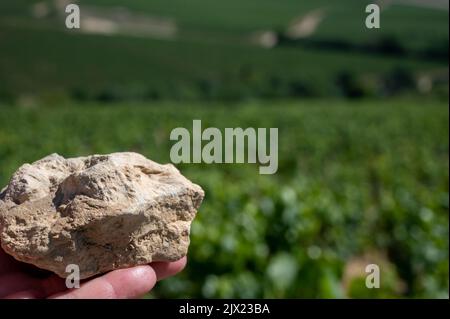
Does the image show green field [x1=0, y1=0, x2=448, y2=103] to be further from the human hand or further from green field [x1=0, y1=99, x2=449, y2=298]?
the human hand

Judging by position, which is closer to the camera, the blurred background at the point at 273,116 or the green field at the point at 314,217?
the green field at the point at 314,217

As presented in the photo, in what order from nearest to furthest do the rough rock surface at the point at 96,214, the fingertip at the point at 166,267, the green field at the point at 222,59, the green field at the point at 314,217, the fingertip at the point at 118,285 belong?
the fingertip at the point at 118,285
the rough rock surface at the point at 96,214
the fingertip at the point at 166,267
the green field at the point at 314,217
the green field at the point at 222,59

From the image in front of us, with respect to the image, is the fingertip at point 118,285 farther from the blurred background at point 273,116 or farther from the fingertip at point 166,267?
the blurred background at point 273,116

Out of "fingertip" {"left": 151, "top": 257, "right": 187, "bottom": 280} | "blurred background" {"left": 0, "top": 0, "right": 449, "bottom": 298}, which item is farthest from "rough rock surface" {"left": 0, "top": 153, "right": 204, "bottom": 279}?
"blurred background" {"left": 0, "top": 0, "right": 449, "bottom": 298}

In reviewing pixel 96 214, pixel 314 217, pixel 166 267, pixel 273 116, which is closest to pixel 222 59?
pixel 273 116

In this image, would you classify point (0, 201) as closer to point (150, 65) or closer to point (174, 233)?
point (174, 233)

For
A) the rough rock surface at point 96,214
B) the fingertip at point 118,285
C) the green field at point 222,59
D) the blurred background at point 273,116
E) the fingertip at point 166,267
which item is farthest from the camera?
the green field at point 222,59

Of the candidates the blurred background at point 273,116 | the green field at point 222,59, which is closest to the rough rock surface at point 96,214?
the blurred background at point 273,116

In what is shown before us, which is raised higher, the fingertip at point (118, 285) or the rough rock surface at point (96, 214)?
the rough rock surface at point (96, 214)
